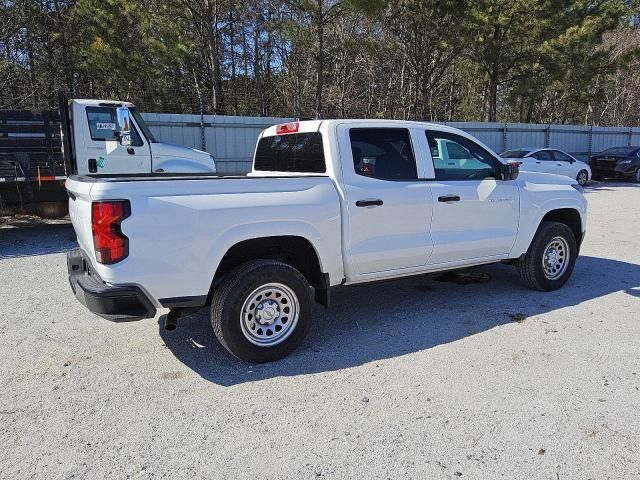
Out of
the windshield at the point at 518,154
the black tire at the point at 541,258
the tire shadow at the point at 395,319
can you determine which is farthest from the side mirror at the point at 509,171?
the windshield at the point at 518,154

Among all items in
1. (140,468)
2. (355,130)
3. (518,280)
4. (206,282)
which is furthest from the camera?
(518,280)

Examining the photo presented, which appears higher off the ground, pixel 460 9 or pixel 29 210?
pixel 460 9

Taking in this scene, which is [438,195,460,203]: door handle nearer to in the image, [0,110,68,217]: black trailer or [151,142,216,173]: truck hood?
[151,142,216,173]: truck hood

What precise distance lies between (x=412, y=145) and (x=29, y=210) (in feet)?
25.0

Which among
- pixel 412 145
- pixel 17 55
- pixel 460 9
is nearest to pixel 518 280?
pixel 412 145

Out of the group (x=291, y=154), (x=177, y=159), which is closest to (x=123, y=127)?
(x=177, y=159)

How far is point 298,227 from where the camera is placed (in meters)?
4.04

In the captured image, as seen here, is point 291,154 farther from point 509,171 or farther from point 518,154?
point 518,154

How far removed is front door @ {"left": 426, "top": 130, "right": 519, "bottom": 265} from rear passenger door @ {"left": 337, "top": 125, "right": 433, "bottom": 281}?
17 cm

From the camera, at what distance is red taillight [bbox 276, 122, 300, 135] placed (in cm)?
497

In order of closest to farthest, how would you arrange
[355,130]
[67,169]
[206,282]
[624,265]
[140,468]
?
[140,468]
[206,282]
[355,130]
[624,265]
[67,169]

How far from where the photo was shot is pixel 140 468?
2.79m

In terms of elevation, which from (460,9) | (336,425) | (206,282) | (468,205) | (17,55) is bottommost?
(336,425)

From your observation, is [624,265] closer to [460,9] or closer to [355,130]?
[355,130]
